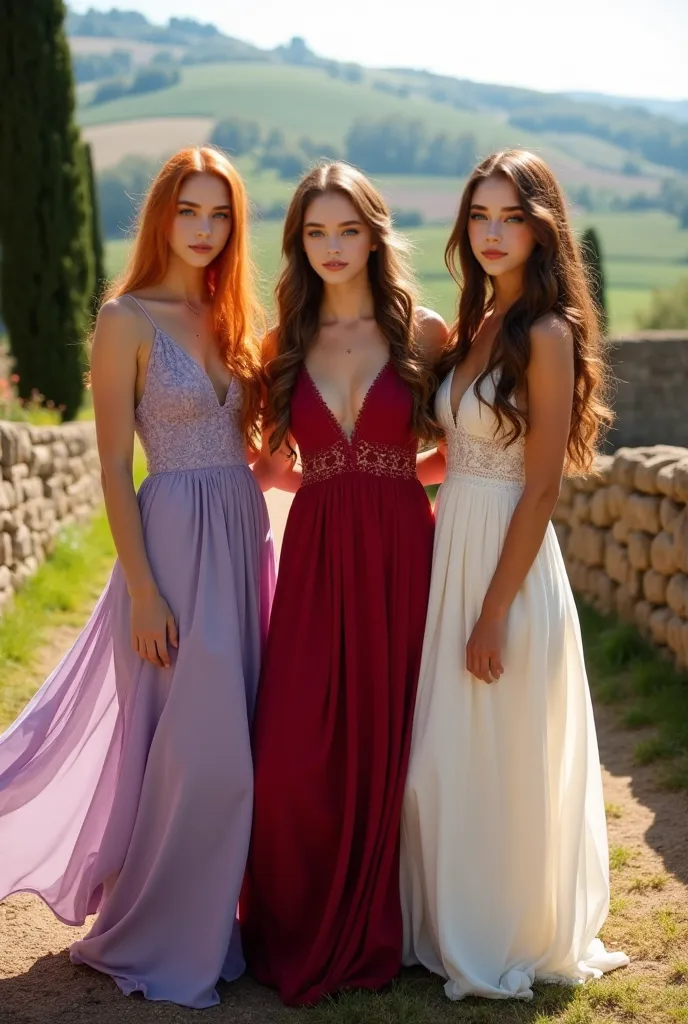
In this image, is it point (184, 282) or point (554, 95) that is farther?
point (554, 95)

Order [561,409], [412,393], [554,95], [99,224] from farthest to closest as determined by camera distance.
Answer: [554,95] < [99,224] < [412,393] < [561,409]

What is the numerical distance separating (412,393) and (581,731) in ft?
3.48

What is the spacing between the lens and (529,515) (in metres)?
3.26

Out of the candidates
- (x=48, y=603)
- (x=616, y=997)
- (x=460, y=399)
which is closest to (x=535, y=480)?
(x=460, y=399)

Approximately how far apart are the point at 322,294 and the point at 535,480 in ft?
3.06

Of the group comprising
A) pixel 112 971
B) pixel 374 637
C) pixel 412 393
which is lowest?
pixel 112 971

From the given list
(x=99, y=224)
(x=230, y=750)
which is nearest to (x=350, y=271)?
(x=230, y=750)

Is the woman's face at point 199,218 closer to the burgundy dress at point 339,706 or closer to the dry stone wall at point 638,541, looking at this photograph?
the burgundy dress at point 339,706

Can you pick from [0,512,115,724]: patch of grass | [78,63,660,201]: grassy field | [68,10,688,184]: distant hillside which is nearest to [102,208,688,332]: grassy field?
[78,63,660,201]: grassy field

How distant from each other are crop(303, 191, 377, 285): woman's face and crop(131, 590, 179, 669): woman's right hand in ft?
3.43

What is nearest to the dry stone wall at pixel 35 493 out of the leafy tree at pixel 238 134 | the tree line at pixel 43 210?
the tree line at pixel 43 210

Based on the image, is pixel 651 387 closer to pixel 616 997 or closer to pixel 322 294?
pixel 322 294

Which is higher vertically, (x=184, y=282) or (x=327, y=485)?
(x=184, y=282)

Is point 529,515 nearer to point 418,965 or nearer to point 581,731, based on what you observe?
point 581,731
